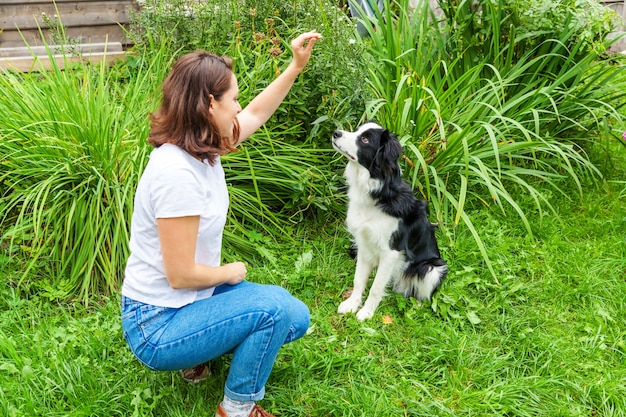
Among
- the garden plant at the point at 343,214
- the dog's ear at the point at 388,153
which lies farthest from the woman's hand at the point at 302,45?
the garden plant at the point at 343,214

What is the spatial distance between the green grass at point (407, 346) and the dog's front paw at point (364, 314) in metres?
0.05

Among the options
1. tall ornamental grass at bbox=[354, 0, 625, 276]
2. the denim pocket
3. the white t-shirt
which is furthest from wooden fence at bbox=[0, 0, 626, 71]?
the denim pocket

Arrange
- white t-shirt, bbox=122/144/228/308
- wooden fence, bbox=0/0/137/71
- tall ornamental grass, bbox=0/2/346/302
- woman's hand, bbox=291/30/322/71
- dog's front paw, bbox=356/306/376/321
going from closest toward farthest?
white t-shirt, bbox=122/144/228/308 → woman's hand, bbox=291/30/322/71 → dog's front paw, bbox=356/306/376/321 → tall ornamental grass, bbox=0/2/346/302 → wooden fence, bbox=0/0/137/71

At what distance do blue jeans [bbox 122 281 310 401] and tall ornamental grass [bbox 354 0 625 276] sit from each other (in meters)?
1.70

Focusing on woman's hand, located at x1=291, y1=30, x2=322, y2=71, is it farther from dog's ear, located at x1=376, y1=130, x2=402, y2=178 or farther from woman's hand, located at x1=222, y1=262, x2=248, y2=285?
woman's hand, located at x1=222, y1=262, x2=248, y2=285

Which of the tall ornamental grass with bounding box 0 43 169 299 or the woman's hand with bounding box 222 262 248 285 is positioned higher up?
the woman's hand with bounding box 222 262 248 285

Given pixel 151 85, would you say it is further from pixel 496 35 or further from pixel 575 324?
pixel 575 324

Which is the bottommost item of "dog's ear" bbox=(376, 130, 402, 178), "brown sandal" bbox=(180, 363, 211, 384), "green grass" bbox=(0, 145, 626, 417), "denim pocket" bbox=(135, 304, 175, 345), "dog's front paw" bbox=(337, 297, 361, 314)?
"dog's front paw" bbox=(337, 297, 361, 314)

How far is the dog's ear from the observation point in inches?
104

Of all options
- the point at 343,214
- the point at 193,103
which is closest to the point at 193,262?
the point at 193,103

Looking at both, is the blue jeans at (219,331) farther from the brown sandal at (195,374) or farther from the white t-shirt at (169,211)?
the brown sandal at (195,374)

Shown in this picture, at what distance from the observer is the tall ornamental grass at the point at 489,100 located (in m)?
3.53

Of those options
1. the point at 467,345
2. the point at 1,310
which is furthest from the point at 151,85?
the point at 467,345

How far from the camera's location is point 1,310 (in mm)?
2789
